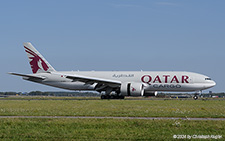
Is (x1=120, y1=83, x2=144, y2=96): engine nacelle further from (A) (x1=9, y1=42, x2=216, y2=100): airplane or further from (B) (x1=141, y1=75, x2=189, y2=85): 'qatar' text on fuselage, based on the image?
(B) (x1=141, y1=75, x2=189, y2=85): 'qatar' text on fuselage

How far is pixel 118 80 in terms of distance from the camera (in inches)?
2361

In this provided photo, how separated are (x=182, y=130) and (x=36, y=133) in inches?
279

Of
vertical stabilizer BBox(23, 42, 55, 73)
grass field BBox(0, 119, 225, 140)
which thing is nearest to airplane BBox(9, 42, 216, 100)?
vertical stabilizer BBox(23, 42, 55, 73)

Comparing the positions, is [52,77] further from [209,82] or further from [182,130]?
[182,130]

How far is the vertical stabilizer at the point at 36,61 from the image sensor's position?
2520 inches

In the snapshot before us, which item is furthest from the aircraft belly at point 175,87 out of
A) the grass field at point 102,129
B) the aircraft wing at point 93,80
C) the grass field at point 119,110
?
the grass field at point 102,129

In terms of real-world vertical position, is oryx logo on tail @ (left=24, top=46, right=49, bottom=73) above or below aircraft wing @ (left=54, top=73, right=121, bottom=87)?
above

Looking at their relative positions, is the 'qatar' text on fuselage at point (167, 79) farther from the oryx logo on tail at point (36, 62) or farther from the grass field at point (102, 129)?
the grass field at point (102, 129)

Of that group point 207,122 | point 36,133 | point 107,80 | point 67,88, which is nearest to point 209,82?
point 107,80

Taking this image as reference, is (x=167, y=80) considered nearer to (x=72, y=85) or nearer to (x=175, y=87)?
(x=175, y=87)

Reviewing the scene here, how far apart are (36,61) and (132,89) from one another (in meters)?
19.2

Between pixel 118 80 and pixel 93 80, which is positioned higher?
pixel 118 80

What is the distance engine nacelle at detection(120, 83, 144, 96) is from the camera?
179ft

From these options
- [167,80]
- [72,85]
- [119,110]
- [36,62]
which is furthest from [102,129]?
[36,62]
